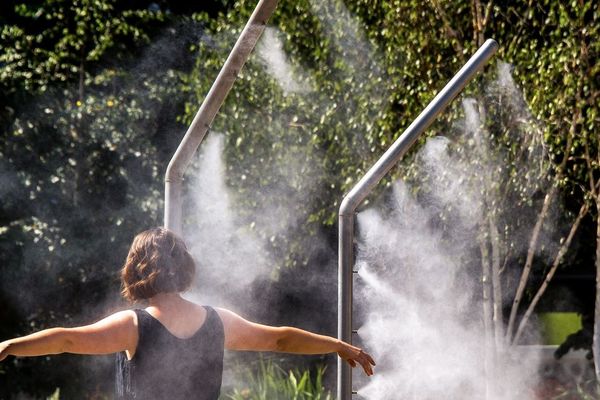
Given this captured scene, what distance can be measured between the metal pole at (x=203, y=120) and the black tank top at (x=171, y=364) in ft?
2.91

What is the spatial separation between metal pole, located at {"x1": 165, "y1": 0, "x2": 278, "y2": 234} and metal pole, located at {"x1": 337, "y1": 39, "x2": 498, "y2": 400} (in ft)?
2.04

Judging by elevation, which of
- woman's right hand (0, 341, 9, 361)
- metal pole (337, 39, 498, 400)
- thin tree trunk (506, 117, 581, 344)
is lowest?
woman's right hand (0, 341, 9, 361)

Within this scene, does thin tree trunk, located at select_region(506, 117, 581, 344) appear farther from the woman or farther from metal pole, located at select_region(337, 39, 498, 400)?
the woman

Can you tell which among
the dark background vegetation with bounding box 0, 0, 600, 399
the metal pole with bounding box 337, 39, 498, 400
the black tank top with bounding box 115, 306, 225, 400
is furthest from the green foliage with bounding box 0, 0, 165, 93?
the black tank top with bounding box 115, 306, 225, 400

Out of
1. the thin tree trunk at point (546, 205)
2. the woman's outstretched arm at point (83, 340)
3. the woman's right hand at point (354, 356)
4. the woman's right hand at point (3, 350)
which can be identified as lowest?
the woman's right hand at point (3, 350)

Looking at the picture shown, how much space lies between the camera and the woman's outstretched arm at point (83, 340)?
2711 millimetres

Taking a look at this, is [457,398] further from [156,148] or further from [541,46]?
[156,148]

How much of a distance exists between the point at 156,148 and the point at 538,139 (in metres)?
3.28

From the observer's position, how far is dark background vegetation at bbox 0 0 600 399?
6.82 m

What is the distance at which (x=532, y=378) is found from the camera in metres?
8.59

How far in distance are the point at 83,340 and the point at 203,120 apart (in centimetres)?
124

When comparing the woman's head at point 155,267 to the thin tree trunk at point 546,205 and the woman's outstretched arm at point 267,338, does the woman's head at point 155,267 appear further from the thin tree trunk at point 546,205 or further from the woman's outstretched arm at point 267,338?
the thin tree trunk at point 546,205

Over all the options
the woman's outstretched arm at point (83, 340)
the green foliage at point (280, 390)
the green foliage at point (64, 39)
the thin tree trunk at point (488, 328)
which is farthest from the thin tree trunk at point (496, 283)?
the woman's outstretched arm at point (83, 340)

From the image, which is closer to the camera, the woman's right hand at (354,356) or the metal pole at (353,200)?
the woman's right hand at (354,356)
